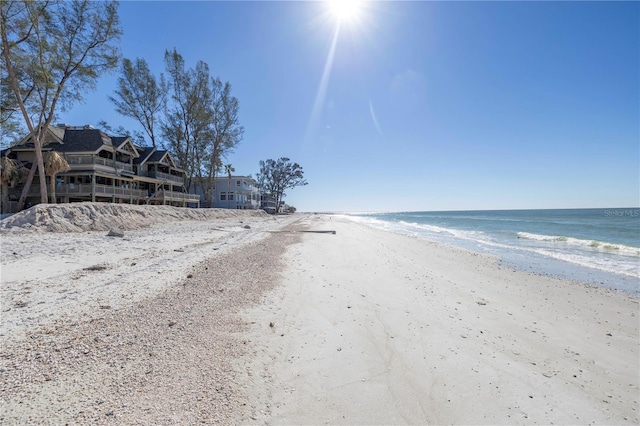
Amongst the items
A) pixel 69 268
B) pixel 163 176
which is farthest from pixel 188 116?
pixel 69 268

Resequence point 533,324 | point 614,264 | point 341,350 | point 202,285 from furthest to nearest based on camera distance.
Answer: point 614,264
point 202,285
point 533,324
point 341,350

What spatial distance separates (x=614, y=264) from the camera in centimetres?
1249

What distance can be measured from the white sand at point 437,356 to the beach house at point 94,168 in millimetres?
28148

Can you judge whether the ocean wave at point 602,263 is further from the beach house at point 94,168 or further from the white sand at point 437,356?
the beach house at point 94,168

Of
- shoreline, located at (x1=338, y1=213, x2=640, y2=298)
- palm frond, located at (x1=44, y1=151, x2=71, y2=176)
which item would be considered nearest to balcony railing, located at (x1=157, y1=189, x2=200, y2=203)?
palm frond, located at (x1=44, y1=151, x2=71, y2=176)

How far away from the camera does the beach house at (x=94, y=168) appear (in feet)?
83.9

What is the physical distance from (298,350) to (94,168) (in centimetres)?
3165

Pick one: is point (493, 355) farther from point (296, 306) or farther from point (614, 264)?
point (614, 264)

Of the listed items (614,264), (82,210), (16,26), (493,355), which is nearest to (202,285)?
(493,355)

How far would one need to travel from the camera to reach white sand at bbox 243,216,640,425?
282 cm

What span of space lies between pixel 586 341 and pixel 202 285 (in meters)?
7.24

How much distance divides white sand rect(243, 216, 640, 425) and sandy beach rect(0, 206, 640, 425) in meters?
0.02

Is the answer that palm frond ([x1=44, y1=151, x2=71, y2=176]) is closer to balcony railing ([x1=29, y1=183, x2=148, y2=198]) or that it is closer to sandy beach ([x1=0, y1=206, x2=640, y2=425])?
balcony railing ([x1=29, y1=183, x2=148, y2=198])

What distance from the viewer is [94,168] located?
2666 cm
